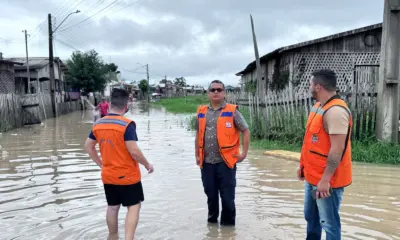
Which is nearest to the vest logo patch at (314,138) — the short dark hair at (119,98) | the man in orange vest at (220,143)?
the man in orange vest at (220,143)

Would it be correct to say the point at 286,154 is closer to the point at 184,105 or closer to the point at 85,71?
the point at 184,105

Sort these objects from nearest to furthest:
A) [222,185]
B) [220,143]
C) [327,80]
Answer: [327,80]
[220,143]
[222,185]

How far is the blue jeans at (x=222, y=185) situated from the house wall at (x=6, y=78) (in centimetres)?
2752

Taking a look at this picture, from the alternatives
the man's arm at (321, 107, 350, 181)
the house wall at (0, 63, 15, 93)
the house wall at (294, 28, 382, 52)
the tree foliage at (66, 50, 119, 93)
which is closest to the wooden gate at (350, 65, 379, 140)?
the man's arm at (321, 107, 350, 181)

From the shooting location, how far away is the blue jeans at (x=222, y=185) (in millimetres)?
4738

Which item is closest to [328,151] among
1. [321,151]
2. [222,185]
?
[321,151]

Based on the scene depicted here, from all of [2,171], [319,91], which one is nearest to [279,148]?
[2,171]

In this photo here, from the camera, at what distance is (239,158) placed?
480cm

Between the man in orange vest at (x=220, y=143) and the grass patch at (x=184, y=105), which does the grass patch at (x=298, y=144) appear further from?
the grass patch at (x=184, y=105)

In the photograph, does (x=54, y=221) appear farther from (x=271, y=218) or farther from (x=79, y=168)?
(x=79, y=168)

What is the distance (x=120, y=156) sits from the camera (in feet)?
13.1

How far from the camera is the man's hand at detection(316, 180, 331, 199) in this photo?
331cm

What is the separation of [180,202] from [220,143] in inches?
72.8

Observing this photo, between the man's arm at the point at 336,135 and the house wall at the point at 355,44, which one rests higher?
the house wall at the point at 355,44
